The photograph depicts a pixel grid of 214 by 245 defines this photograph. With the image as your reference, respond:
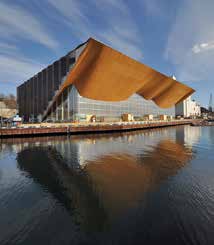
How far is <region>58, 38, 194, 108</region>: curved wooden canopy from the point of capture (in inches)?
1392

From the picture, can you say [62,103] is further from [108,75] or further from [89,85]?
[108,75]

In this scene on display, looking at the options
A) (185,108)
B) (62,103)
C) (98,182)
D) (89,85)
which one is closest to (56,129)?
(62,103)

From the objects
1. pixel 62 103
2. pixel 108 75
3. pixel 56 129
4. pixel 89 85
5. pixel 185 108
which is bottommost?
pixel 56 129

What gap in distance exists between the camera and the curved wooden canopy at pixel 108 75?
35.4 m

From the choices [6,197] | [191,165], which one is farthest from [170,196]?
[6,197]

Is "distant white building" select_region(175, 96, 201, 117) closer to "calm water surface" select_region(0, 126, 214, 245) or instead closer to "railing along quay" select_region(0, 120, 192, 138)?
"railing along quay" select_region(0, 120, 192, 138)

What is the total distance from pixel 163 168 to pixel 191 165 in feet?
7.28

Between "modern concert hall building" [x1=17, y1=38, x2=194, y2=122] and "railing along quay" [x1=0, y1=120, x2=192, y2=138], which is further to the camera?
"modern concert hall building" [x1=17, y1=38, x2=194, y2=122]

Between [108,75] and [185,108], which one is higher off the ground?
[108,75]

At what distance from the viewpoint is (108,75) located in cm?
4134

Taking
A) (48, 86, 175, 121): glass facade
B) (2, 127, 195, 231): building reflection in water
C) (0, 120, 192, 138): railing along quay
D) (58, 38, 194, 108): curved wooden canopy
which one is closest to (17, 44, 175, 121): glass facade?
(48, 86, 175, 121): glass facade

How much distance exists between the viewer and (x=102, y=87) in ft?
147

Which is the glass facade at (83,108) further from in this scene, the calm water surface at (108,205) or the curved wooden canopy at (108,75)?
the calm water surface at (108,205)

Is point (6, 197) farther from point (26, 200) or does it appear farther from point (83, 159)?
point (83, 159)
